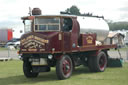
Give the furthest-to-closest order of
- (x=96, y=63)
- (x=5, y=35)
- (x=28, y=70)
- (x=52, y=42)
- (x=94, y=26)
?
(x=5, y=35)
(x=94, y=26)
(x=96, y=63)
(x=28, y=70)
(x=52, y=42)

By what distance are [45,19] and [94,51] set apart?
3.79 m

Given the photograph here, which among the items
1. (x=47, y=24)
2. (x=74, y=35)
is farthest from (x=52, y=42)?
(x=74, y=35)

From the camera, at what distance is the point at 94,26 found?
15297 mm

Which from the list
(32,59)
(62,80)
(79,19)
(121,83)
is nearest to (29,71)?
(32,59)

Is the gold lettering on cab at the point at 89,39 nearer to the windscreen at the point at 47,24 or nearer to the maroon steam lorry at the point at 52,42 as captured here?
the maroon steam lorry at the point at 52,42

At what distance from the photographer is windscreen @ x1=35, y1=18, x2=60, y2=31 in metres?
12.4

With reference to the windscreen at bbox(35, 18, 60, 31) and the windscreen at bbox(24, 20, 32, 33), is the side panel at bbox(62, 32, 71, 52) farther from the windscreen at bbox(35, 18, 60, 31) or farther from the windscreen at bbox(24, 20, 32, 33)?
the windscreen at bbox(24, 20, 32, 33)

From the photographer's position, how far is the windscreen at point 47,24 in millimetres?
12406

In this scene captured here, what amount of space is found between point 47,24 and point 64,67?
1973mm

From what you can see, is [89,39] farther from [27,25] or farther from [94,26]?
[27,25]

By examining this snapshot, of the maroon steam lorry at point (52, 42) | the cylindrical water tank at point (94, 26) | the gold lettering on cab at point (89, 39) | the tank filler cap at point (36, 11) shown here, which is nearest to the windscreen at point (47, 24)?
the maroon steam lorry at point (52, 42)

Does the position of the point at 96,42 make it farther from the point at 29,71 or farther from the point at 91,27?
the point at 29,71

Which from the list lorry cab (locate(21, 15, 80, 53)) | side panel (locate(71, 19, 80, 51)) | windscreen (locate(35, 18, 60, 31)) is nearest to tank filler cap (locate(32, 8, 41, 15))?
lorry cab (locate(21, 15, 80, 53))

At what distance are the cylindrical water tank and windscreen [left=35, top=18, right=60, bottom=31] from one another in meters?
1.73
